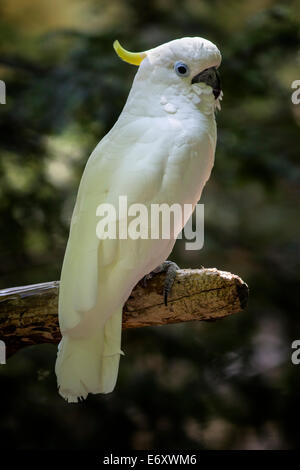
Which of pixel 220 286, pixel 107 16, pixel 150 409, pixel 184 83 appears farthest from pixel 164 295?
pixel 107 16

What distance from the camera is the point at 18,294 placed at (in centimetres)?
183

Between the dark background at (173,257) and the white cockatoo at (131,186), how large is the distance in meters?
0.85

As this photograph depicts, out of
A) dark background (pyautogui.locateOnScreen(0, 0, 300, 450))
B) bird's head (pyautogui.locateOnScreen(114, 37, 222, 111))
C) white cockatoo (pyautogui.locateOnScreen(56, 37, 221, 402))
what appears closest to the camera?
white cockatoo (pyautogui.locateOnScreen(56, 37, 221, 402))

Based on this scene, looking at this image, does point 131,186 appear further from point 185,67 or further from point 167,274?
point 185,67

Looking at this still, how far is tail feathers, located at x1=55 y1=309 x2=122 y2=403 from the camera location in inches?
64.9

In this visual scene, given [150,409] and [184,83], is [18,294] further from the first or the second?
[150,409]

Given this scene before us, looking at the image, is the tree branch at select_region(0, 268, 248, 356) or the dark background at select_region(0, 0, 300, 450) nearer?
the tree branch at select_region(0, 268, 248, 356)

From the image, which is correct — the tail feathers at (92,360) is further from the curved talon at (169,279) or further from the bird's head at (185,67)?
the bird's head at (185,67)

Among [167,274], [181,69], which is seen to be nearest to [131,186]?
[167,274]

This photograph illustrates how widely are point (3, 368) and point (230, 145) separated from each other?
1.57m

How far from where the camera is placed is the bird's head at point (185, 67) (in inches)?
68.4

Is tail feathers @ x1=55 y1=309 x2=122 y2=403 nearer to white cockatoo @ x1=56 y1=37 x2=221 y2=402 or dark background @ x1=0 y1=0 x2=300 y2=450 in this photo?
white cockatoo @ x1=56 y1=37 x2=221 y2=402

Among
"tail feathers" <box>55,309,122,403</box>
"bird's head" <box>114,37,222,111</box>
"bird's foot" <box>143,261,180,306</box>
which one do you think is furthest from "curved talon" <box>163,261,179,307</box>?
"bird's head" <box>114,37,222,111</box>

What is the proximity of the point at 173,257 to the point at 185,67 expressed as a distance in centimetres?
123
